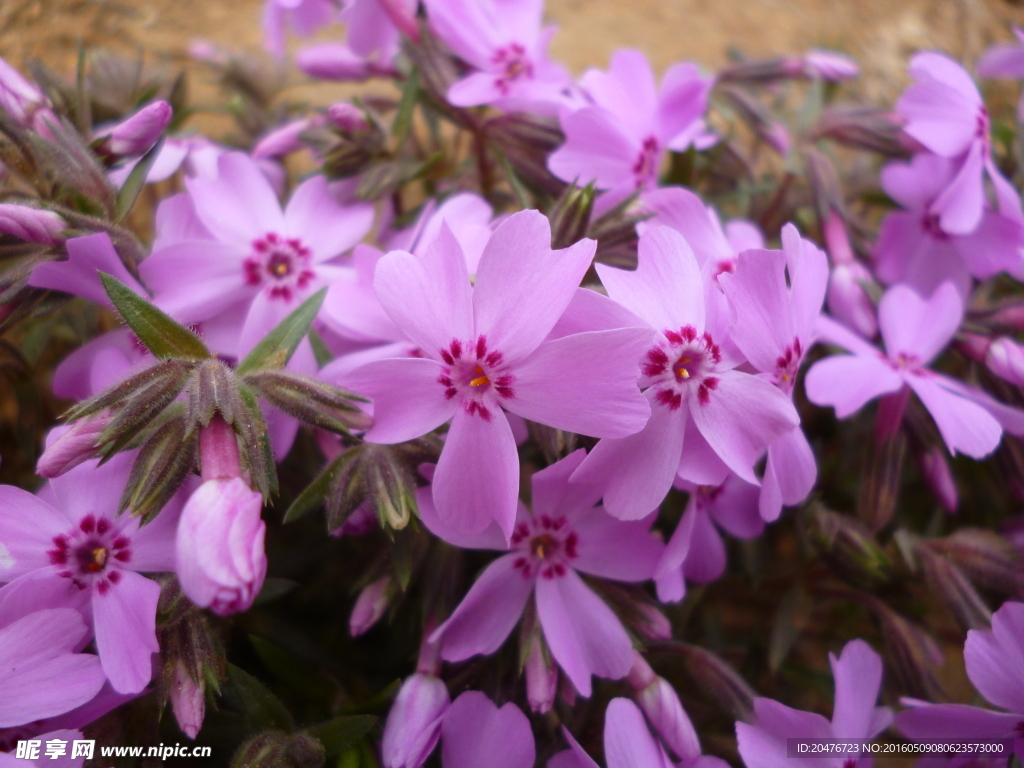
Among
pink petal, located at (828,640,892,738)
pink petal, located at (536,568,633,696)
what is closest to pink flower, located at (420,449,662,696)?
pink petal, located at (536,568,633,696)

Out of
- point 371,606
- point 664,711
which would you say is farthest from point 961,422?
point 371,606

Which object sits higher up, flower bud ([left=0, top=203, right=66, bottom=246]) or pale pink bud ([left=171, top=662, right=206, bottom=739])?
flower bud ([left=0, top=203, right=66, bottom=246])

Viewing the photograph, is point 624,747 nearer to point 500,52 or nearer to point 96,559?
point 96,559

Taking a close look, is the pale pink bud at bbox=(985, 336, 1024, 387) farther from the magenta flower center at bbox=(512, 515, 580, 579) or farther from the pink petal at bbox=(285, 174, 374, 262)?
the pink petal at bbox=(285, 174, 374, 262)

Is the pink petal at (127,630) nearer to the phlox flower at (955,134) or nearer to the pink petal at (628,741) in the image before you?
the pink petal at (628,741)

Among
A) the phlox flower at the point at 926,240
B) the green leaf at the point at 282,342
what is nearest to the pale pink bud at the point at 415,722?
the green leaf at the point at 282,342
